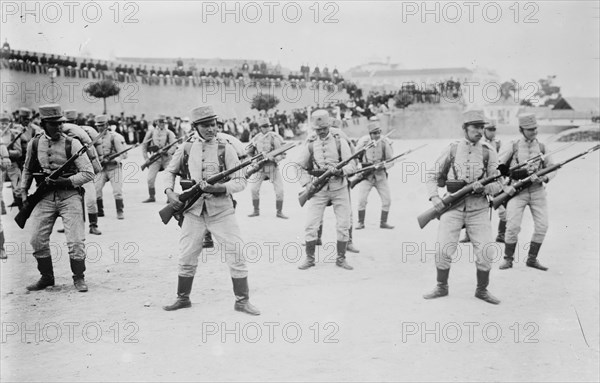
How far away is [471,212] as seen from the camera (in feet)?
21.7

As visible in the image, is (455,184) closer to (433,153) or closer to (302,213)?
(302,213)

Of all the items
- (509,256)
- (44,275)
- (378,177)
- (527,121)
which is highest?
(527,121)

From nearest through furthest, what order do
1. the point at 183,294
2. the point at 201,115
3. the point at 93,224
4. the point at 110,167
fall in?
the point at 201,115
the point at 183,294
the point at 93,224
the point at 110,167

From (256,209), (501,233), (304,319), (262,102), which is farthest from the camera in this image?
(262,102)

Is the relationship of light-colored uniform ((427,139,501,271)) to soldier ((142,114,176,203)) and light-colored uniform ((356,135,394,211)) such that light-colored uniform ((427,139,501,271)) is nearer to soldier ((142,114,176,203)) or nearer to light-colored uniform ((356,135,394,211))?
light-colored uniform ((356,135,394,211))

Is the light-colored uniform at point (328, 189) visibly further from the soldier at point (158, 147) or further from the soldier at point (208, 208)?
the soldier at point (158, 147)

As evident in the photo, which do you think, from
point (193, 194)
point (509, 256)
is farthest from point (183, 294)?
point (509, 256)

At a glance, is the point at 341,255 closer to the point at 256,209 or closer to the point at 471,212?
the point at 471,212

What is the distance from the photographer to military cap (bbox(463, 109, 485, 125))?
651 cm

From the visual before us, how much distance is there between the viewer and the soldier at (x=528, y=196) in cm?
786

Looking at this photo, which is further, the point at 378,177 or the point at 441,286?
the point at 378,177

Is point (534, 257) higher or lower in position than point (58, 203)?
lower

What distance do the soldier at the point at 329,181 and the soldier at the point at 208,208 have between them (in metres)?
1.88

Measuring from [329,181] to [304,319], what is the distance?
8.43 ft
